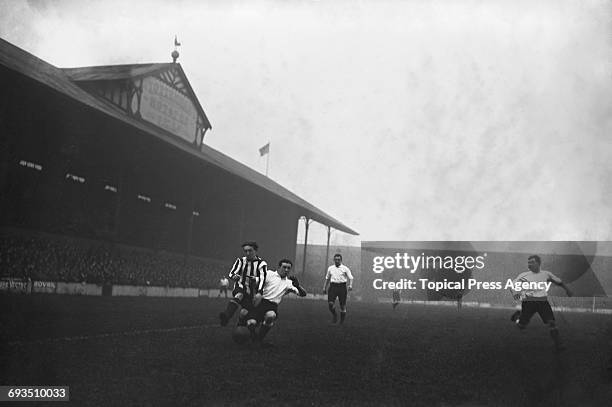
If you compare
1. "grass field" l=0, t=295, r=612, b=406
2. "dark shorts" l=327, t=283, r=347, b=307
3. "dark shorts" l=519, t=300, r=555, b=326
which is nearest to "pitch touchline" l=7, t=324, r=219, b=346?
"grass field" l=0, t=295, r=612, b=406

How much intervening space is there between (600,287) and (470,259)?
9.26 m

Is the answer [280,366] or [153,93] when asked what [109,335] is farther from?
[153,93]

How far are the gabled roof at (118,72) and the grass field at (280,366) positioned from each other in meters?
12.5

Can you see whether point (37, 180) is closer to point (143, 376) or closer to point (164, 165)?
point (164, 165)

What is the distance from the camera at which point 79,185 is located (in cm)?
2045

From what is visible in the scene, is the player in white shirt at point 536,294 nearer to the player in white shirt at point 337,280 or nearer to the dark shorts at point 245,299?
the player in white shirt at point 337,280

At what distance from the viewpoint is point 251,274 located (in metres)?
9.31

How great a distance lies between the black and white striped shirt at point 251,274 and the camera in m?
9.26

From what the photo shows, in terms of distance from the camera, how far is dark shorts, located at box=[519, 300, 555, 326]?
36.8 ft

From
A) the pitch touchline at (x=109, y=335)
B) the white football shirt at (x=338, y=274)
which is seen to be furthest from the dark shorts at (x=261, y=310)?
the white football shirt at (x=338, y=274)

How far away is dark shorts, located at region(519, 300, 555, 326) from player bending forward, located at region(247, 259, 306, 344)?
482 centimetres

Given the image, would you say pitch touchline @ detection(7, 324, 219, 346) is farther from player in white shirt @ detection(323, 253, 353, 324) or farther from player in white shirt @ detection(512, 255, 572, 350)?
player in white shirt @ detection(512, 255, 572, 350)

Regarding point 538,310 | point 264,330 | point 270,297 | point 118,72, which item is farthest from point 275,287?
point 118,72

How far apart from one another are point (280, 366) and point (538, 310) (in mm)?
6297
